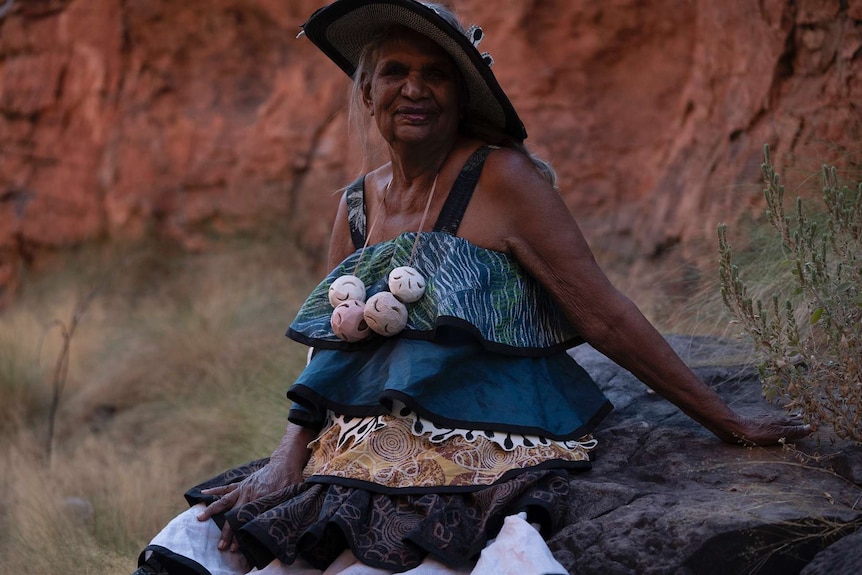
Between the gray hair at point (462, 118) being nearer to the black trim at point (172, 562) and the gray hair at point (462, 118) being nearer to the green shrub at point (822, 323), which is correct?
the green shrub at point (822, 323)

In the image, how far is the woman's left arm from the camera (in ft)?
8.33

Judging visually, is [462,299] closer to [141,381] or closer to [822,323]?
[822,323]

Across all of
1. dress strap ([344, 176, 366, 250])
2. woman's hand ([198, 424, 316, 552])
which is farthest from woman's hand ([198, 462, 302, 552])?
dress strap ([344, 176, 366, 250])

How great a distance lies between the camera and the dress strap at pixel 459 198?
9.00 ft

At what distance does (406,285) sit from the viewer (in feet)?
8.59

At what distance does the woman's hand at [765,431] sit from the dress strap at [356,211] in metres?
1.16

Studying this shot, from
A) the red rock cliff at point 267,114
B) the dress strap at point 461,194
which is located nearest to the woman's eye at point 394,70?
the dress strap at point 461,194

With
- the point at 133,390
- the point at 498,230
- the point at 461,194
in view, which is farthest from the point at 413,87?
the point at 133,390

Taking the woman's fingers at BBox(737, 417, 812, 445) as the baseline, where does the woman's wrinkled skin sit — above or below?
above

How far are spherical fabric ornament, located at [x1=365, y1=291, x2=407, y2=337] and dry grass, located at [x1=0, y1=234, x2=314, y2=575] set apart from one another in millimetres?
1409

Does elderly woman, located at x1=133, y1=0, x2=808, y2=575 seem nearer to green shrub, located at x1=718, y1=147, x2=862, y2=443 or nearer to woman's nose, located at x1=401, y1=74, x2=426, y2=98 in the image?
woman's nose, located at x1=401, y1=74, x2=426, y2=98

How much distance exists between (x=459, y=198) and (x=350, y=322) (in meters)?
0.45

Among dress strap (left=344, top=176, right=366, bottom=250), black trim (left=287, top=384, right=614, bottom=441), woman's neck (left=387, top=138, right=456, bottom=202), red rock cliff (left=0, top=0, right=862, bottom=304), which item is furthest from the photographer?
red rock cliff (left=0, top=0, right=862, bottom=304)

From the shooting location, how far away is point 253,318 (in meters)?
6.93
